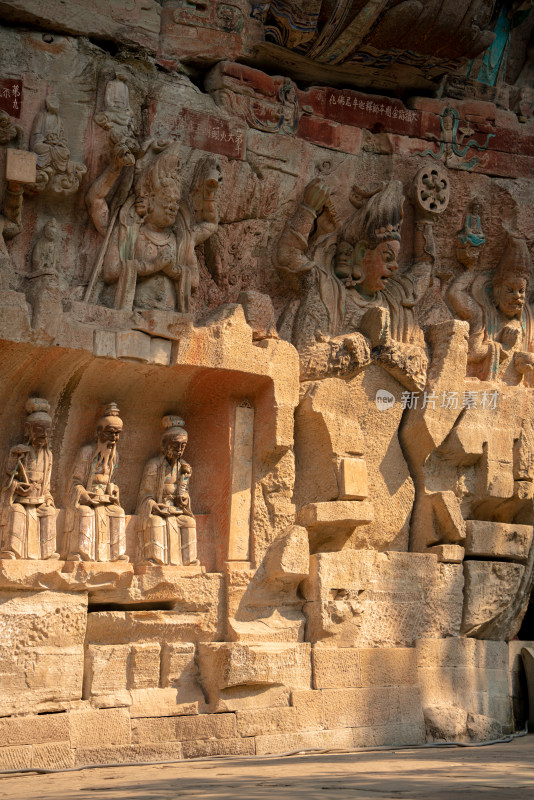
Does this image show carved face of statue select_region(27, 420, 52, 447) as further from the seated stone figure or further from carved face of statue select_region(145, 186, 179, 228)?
carved face of statue select_region(145, 186, 179, 228)

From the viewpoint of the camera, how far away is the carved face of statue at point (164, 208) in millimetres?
7516

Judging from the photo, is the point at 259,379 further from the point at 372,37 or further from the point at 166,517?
the point at 372,37

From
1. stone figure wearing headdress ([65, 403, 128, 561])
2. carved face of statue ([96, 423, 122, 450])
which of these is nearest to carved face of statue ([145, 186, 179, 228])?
stone figure wearing headdress ([65, 403, 128, 561])

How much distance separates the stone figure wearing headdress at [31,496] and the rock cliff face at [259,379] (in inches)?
0.6

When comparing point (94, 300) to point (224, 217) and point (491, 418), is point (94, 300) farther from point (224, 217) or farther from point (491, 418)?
point (491, 418)

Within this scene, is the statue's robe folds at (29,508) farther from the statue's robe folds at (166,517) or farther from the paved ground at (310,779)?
the paved ground at (310,779)

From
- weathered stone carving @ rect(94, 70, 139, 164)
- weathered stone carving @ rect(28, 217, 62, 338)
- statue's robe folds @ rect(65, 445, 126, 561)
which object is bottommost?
statue's robe folds @ rect(65, 445, 126, 561)

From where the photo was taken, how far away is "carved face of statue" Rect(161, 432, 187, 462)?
7.62 metres

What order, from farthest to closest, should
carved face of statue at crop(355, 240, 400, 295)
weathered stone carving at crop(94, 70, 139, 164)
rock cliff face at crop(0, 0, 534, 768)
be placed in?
carved face of statue at crop(355, 240, 400, 295) < weathered stone carving at crop(94, 70, 139, 164) < rock cliff face at crop(0, 0, 534, 768)

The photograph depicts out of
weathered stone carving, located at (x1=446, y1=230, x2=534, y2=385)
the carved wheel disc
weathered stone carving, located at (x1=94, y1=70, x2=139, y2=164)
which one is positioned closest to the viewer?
weathered stone carving, located at (x1=94, y1=70, x2=139, y2=164)

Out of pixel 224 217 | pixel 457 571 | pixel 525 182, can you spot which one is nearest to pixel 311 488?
pixel 457 571

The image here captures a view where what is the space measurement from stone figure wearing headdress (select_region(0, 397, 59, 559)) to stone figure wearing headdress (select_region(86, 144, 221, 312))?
84 cm

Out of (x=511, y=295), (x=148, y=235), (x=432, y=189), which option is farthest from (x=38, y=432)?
(x=511, y=295)

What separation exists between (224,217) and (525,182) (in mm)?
2635
